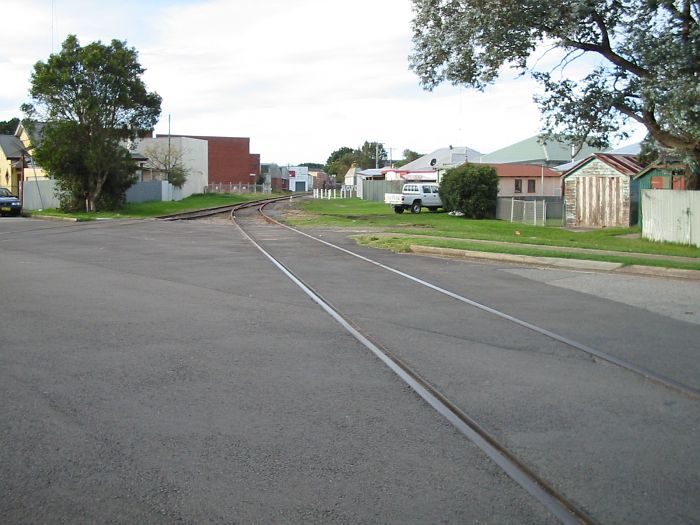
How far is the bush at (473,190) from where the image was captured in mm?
41250

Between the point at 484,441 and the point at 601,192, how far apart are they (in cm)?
3391

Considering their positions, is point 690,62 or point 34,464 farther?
point 690,62

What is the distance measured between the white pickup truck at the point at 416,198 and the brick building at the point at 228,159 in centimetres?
7367

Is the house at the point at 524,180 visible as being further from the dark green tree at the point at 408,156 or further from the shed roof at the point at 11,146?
the dark green tree at the point at 408,156

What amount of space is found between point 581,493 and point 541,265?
44.7 feet

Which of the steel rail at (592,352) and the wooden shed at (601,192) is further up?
the wooden shed at (601,192)

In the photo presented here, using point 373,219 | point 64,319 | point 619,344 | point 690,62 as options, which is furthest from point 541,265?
point 373,219

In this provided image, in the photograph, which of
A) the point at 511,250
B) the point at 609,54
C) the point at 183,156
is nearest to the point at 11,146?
the point at 183,156

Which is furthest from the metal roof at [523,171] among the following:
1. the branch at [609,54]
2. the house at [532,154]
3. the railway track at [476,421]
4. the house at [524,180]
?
the railway track at [476,421]

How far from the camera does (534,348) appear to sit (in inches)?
339

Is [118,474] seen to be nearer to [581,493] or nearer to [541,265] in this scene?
[581,493]

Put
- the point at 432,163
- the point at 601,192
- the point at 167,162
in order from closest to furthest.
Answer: the point at 601,192, the point at 167,162, the point at 432,163

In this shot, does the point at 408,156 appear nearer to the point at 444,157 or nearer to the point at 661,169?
the point at 444,157

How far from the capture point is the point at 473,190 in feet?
136
